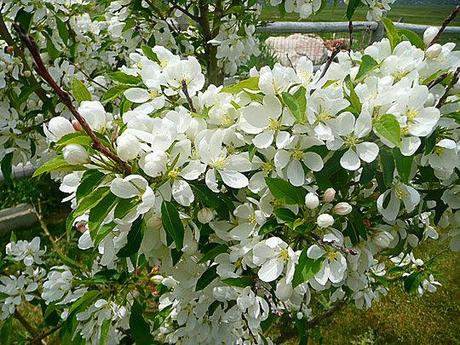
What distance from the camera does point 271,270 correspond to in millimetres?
721

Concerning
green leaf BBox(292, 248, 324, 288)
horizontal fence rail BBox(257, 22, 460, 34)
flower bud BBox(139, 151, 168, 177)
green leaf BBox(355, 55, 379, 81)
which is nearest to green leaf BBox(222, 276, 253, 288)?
green leaf BBox(292, 248, 324, 288)

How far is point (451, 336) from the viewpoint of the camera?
2406 mm

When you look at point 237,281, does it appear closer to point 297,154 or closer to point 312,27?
point 297,154

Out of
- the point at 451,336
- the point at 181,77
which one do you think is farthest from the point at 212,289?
the point at 451,336

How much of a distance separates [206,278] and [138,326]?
353mm

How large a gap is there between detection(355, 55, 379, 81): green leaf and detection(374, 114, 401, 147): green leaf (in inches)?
3.7

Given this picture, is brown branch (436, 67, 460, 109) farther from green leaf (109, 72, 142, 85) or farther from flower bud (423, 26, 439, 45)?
green leaf (109, 72, 142, 85)

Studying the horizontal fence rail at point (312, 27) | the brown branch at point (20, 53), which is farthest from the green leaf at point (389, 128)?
the horizontal fence rail at point (312, 27)

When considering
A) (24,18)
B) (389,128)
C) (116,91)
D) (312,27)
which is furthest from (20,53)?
(312,27)

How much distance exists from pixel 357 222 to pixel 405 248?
0.30 m

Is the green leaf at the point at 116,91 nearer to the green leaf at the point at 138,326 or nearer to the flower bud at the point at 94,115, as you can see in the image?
the flower bud at the point at 94,115

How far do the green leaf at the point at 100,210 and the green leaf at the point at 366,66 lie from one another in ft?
1.21

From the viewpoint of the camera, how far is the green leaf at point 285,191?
2.35 feet

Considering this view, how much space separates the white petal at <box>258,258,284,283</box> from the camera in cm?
72
